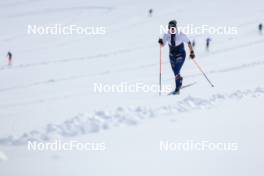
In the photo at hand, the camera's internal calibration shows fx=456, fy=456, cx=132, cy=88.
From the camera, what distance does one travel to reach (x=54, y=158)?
5539 millimetres

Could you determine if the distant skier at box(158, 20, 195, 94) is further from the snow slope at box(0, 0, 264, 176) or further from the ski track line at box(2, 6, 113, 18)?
the ski track line at box(2, 6, 113, 18)

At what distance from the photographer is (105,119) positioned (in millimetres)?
6766

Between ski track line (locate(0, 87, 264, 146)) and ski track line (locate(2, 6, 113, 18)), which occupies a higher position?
ski track line (locate(2, 6, 113, 18))

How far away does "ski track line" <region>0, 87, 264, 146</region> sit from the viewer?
6.17 metres

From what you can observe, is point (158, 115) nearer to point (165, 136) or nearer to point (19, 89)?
point (165, 136)

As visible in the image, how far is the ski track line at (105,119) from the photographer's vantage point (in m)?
6.17

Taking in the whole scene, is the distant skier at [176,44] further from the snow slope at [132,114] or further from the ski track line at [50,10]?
the ski track line at [50,10]

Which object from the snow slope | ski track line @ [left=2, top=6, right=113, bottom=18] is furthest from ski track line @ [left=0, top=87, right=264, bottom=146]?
ski track line @ [left=2, top=6, right=113, bottom=18]

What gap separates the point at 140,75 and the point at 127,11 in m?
20.5

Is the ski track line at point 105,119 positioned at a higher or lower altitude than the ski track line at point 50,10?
lower

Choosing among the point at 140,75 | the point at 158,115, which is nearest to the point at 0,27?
the point at 140,75

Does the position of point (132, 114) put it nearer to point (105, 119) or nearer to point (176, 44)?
point (105, 119)

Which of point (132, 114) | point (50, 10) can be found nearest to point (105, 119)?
point (132, 114)

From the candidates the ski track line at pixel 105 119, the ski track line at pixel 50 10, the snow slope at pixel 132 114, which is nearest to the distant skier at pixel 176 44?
the snow slope at pixel 132 114
